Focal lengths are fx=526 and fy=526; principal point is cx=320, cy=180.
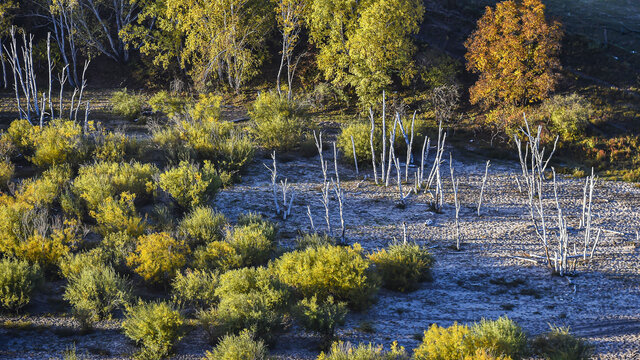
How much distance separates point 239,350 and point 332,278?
2925 millimetres

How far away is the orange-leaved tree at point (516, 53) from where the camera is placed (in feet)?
77.8

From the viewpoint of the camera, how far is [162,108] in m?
25.5

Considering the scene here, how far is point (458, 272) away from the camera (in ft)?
38.7

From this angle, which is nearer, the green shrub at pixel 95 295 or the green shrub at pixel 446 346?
the green shrub at pixel 446 346

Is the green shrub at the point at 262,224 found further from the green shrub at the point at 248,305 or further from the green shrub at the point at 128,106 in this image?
the green shrub at the point at 128,106

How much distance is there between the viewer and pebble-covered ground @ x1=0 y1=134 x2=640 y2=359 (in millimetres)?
8617

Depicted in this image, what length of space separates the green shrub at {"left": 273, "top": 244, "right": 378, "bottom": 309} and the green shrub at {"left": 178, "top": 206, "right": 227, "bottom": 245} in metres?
2.67

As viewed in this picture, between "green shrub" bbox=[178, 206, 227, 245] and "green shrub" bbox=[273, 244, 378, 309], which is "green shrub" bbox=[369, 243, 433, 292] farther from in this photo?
"green shrub" bbox=[178, 206, 227, 245]

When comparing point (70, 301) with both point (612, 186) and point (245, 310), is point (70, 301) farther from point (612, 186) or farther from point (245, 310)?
point (612, 186)

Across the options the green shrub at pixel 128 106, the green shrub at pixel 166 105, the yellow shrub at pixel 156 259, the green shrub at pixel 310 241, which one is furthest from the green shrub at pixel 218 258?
the green shrub at pixel 128 106

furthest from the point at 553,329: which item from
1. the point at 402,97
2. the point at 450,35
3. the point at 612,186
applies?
the point at 450,35

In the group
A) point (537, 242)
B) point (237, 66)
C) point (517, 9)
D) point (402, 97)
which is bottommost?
point (537, 242)

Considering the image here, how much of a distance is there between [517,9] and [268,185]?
50.8 ft

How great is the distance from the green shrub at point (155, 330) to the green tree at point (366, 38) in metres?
20.0
